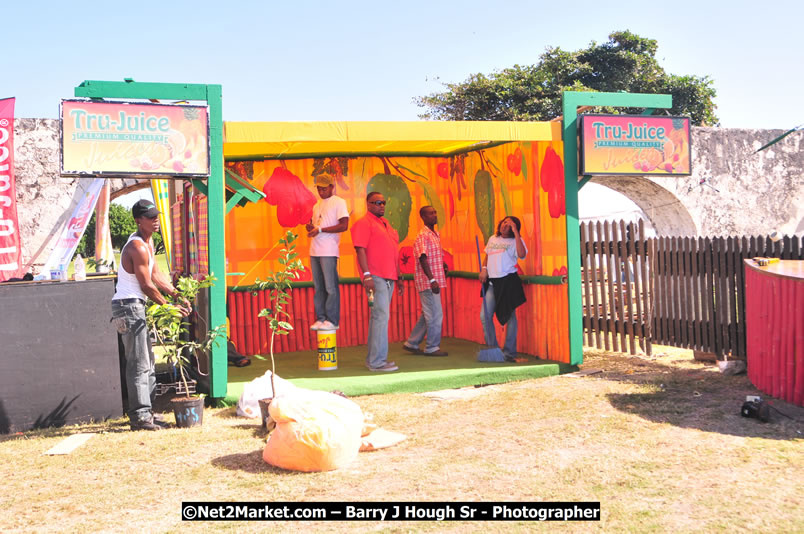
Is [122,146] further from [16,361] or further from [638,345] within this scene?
[638,345]

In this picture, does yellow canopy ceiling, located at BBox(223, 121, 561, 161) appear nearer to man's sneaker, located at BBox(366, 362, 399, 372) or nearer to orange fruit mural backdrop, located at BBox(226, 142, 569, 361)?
orange fruit mural backdrop, located at BBox(226, 142, 569, 361)

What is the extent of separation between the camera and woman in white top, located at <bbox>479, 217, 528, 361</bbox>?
341 inches

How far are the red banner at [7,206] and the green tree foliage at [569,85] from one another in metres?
19.2

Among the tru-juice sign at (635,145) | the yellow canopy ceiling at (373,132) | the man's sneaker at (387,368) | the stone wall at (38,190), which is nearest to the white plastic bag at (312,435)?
the man's sneaker at (387,368)

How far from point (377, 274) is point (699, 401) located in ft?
11.5

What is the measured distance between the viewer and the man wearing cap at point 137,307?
20.6 feet

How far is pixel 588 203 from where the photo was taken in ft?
64.4

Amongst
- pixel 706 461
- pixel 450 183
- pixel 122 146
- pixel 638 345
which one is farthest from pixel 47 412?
pixel 638 345

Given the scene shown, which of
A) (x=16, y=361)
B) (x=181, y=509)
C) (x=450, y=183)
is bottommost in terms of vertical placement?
(x=181, y=509)

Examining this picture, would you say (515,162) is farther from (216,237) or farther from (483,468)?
(483,468)

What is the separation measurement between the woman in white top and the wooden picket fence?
155 centimetres

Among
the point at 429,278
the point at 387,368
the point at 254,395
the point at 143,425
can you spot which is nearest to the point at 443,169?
the point at 429,278

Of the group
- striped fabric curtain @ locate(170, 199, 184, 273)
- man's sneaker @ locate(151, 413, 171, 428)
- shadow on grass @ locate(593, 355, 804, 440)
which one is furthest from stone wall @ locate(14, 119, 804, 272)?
man's sneaker @ locate(151, 413, 171, 428)

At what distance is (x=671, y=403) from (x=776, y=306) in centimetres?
128
